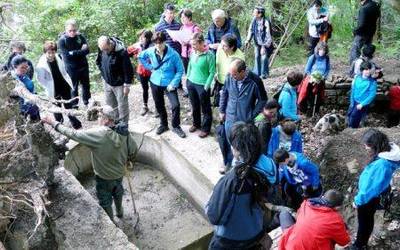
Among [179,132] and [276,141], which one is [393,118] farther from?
[179,132]

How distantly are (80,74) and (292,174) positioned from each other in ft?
13.8

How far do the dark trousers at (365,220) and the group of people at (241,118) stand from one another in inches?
0.4

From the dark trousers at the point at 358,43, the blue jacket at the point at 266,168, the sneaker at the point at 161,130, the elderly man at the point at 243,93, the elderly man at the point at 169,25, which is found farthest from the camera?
the dark trousers at the point at 358,43

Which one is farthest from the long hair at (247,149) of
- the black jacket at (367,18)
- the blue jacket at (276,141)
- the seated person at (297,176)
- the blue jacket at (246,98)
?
the black jacket at (367,18)

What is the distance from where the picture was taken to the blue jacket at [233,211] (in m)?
3.29

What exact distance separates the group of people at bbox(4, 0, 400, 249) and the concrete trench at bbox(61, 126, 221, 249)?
0.31m

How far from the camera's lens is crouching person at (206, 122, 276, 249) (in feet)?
10.6

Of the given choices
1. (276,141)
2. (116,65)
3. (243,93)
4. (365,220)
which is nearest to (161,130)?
(116,65)

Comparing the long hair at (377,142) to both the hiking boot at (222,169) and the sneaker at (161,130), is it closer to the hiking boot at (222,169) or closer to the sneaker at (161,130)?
the hiking boot at (222,169)

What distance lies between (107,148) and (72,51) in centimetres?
258

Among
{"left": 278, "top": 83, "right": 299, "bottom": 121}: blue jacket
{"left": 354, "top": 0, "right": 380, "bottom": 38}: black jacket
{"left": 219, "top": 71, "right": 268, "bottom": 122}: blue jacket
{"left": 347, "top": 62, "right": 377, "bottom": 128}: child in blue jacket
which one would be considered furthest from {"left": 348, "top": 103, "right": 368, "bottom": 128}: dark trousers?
{"left": 354, "top": 0, "right": 380, "bottom": 38}: black jacket

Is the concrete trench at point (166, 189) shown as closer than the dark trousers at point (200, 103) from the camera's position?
Yes

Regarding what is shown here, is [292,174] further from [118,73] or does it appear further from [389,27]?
[389,27]

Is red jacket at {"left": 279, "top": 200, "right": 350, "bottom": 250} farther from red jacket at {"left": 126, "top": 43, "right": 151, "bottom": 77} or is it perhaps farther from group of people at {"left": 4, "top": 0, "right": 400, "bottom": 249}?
red jacket at {"left": 126, "top": 43, "right": 151, "bottom": 77}
